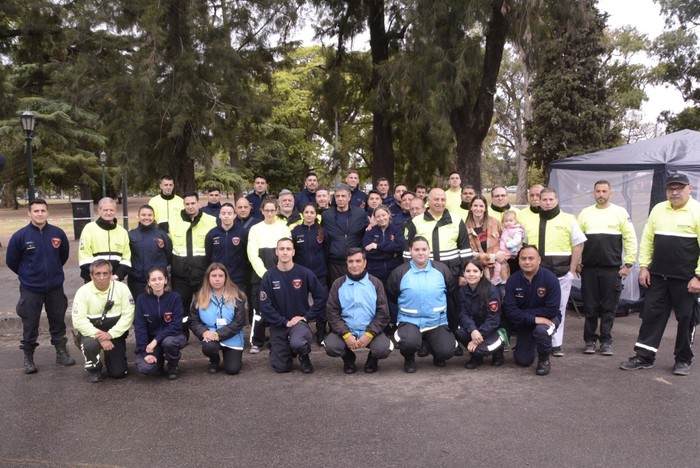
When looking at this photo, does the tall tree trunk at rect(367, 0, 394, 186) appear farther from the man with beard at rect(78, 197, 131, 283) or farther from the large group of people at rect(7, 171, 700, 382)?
the man with beard at rect(78, 197, 131, 283)

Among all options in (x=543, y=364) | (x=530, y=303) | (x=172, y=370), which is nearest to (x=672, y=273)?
Result: (x=530, y=303)

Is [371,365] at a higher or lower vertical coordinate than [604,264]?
lower

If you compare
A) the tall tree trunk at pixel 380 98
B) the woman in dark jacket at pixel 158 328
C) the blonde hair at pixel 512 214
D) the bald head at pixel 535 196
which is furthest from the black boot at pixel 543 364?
the tall tree trunk at pixel 380 98

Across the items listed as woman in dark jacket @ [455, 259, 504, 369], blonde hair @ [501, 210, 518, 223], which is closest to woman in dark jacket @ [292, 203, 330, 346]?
woman in dark jacket @ [455, 259, 504, 369]

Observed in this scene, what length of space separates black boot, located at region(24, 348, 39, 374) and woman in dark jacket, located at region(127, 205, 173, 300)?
122cm

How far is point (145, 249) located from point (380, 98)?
8031 millimetres

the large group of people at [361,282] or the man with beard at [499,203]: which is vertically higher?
Answer: the man with beard at [499,203]

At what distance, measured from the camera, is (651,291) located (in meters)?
5.37

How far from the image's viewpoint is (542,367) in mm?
5207

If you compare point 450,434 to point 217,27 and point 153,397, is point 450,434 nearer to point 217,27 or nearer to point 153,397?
point 153,397

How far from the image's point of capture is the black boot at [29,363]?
5.35m

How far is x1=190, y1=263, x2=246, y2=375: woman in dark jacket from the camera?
5320mm

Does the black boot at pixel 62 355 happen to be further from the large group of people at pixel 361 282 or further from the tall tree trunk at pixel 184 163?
the tall tree trunk at pixel 184 163

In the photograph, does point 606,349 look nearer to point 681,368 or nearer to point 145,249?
point 681,368
